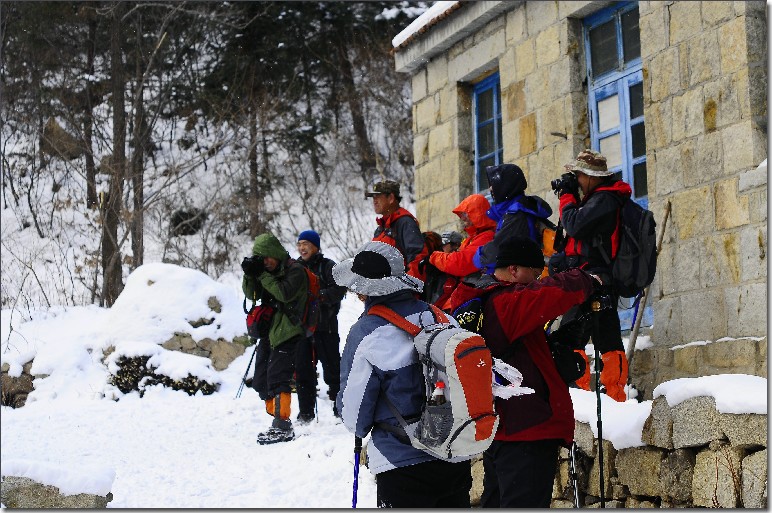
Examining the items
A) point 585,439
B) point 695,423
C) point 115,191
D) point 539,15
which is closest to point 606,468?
point 585,439

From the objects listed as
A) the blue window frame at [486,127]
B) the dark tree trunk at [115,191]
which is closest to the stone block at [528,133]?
the blue window frame at [486,127]

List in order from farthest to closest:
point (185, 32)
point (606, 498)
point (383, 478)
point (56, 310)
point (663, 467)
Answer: point (185, 32) < point (56, 310) < point (606, 498) < point (663, 467) < point (383, 478)

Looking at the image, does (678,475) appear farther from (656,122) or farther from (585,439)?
(656,122)

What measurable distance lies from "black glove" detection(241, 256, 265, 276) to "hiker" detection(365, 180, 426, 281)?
3.49 feet

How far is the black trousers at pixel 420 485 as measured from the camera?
3.24 metres

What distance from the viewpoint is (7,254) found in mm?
16812

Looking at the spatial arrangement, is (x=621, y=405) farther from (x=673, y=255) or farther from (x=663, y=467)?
(x=673, y=255)

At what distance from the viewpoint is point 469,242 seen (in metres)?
5.46

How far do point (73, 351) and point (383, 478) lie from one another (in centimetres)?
707

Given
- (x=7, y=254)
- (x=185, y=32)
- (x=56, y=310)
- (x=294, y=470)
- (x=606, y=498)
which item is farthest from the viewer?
(x=185, y=32)

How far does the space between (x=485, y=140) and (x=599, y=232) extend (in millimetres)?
4086

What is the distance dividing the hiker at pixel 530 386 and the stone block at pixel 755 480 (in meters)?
0.75

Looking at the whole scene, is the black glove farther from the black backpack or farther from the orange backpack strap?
the orange backpack strap

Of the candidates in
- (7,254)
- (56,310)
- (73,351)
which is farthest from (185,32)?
(73,351)
